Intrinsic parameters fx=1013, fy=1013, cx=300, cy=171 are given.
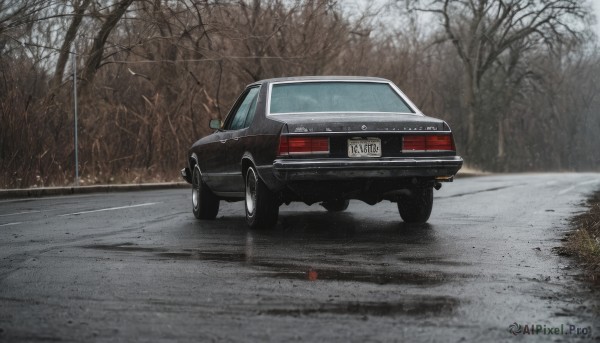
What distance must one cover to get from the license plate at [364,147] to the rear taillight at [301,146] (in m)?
0.25

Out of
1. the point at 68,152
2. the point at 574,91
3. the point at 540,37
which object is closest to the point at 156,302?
the point at 68,152

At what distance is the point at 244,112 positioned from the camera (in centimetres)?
1170

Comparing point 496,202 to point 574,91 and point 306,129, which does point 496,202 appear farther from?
point 574,91

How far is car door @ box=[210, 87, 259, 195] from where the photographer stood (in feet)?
36.6

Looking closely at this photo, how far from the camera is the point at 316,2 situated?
94.5 feet

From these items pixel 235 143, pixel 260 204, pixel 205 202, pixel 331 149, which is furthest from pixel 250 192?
pixel 205 202

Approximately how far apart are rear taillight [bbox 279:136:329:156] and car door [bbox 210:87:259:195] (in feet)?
3.84

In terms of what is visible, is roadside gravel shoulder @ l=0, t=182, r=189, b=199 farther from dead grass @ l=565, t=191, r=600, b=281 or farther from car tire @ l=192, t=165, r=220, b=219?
dead grass @ l=565, t=191, r=600, b=281

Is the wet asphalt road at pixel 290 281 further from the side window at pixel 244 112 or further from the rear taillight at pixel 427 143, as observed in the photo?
the side window at pixel 244 112

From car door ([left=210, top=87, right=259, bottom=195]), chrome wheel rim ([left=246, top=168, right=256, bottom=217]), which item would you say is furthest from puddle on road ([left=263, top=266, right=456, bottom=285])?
car door ([left=210, top=87, right=259, bottom=195])

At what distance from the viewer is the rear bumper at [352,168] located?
31.9 ft

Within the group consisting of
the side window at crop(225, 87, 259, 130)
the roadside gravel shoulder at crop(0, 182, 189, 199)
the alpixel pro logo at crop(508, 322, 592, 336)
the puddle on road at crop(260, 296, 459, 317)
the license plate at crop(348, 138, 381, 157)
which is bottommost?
the roadside gravel shoulder at crop(0, 182, 189, 199)

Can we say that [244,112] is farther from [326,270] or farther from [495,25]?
[495,25]

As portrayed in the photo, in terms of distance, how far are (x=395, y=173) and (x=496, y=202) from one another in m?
6.60
